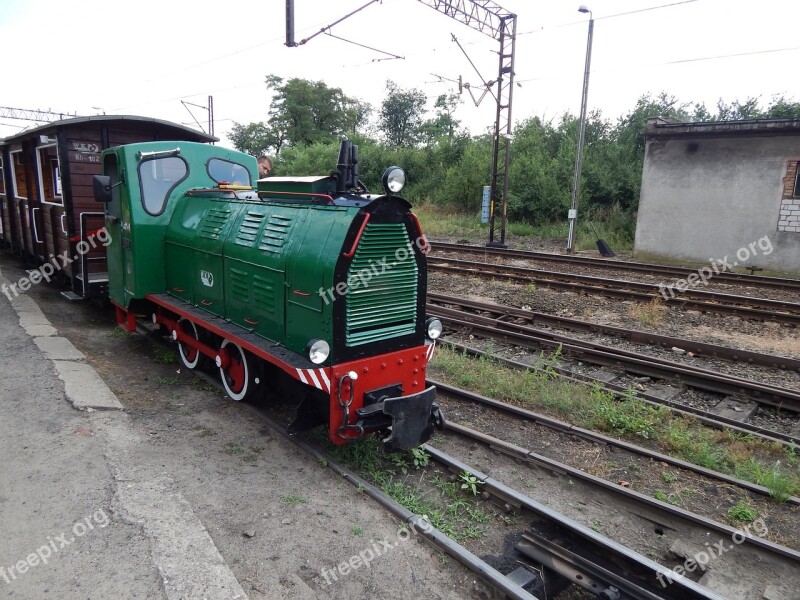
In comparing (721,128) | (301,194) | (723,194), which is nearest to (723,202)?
(723,194)

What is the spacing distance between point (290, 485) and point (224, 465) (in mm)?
662

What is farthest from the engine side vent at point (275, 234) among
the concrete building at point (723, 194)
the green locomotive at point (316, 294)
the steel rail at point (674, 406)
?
the concrete building at point (723, 194)

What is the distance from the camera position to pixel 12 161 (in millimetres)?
11641

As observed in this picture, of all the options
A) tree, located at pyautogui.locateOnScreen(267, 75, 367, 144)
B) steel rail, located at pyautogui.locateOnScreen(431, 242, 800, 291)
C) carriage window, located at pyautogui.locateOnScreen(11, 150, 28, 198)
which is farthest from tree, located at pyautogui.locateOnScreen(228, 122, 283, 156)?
carriage window, located at pyautogui.locateOnScreen(11, 150, 28, 198)

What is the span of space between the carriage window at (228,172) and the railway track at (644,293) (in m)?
6.95

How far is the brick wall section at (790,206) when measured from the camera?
14.5m

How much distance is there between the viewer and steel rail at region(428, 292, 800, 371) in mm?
7371

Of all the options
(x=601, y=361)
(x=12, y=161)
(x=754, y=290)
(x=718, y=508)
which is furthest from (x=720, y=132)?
(x=12, y=161)

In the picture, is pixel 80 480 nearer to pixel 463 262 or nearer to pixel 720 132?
pixel 463 262

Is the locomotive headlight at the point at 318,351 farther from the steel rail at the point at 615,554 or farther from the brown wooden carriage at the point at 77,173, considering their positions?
the brown wooden carriage at the point at 77,173

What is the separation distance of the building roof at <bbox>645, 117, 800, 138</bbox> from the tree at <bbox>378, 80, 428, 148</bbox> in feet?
107

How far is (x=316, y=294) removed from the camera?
4320mm

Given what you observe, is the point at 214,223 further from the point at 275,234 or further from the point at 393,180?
the point at 393,180

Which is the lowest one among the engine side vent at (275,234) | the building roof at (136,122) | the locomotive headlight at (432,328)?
the locomotive headlight at (432,328)
